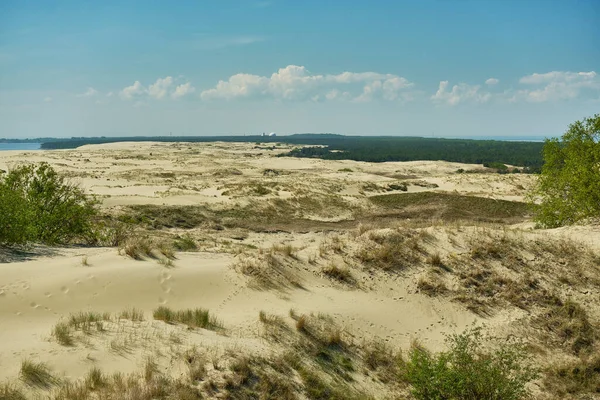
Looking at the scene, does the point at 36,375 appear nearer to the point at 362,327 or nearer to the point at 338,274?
the point at 362,327

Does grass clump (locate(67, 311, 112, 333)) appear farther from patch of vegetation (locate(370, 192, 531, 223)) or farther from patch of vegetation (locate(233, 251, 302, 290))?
patch of vegetation (locate(370, 192, 531, 223))

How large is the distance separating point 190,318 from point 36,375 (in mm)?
3216

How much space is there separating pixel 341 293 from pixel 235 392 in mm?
5332

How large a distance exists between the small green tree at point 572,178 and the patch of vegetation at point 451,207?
469 inches

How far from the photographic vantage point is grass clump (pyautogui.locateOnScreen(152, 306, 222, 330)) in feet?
30.9

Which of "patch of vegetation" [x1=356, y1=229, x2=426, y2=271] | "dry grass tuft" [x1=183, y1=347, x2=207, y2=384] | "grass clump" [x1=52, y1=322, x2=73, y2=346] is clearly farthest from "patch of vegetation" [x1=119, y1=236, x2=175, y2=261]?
"patch of vegetation" [x1=356, y1=229, x2=426, y2=271]

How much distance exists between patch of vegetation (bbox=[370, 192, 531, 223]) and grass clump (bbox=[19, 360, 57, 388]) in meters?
29.3

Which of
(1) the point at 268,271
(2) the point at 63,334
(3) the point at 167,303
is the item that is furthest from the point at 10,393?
(1) the point at 268,271

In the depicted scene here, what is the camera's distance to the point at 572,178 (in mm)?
18219

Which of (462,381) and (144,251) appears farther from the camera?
(144,251)

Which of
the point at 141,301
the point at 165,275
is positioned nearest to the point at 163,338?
the point at 141,301

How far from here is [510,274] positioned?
43.6 ft

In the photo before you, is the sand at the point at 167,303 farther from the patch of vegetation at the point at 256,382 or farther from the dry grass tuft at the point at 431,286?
the patch of vegetation at the point at 256,382

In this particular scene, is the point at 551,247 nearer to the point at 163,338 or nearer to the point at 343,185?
the point at 163,338
